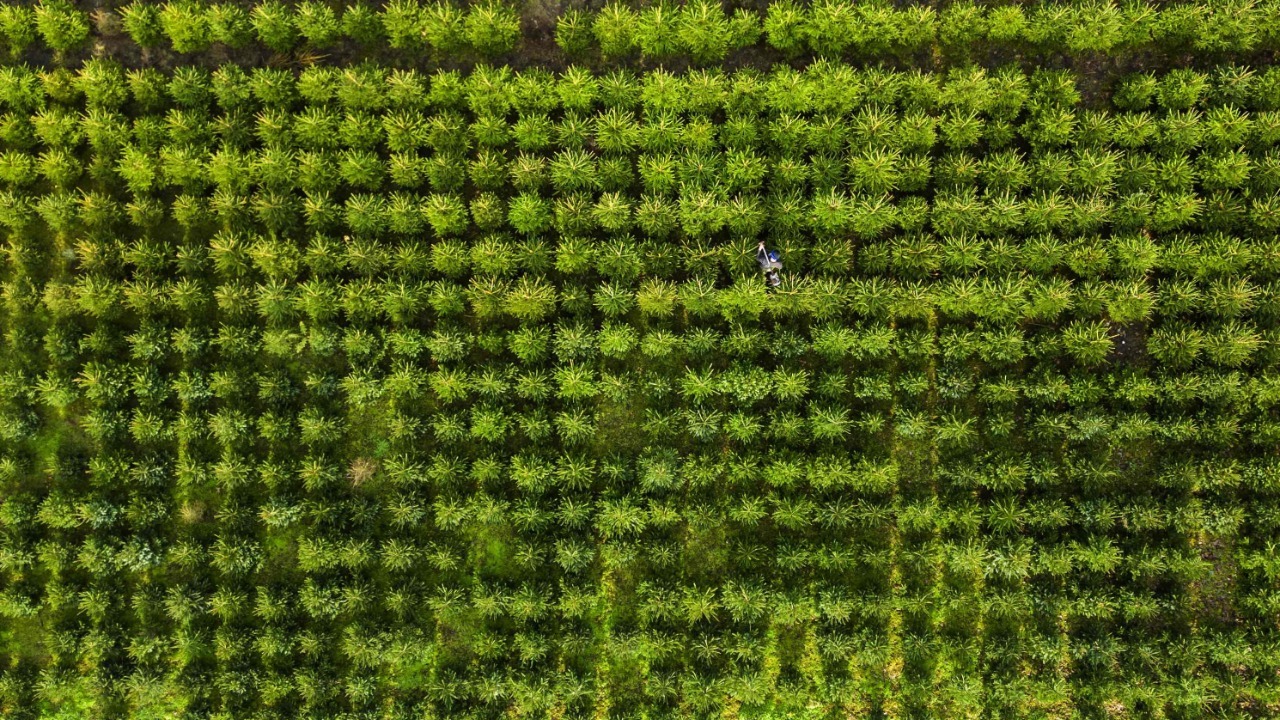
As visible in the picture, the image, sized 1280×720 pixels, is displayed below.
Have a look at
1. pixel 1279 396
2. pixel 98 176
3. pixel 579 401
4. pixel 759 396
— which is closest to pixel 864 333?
pixel 759 396

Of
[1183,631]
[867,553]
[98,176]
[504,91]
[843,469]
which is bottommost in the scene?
[1183,631]

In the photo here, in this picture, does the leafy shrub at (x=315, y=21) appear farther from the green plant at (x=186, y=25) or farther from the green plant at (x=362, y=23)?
the green plant at (x=186, y=25)

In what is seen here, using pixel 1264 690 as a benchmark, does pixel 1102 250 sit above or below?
above

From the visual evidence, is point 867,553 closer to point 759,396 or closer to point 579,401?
point 759,396

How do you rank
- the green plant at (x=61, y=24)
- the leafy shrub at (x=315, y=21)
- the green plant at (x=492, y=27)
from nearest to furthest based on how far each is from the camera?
the green plant at (x=492, y=27)
the leafy shrub at (x=315, y=21)
the green plant at (x=61, y=24)

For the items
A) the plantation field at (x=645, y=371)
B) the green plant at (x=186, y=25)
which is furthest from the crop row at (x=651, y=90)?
the green plant at (x=186, y=25)

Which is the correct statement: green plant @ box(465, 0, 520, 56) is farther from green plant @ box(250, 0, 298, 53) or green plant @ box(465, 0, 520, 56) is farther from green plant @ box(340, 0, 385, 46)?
green plant @ box(250, 0, 298, 53)

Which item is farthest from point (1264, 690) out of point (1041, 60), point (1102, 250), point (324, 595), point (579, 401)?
point (324, 595)
